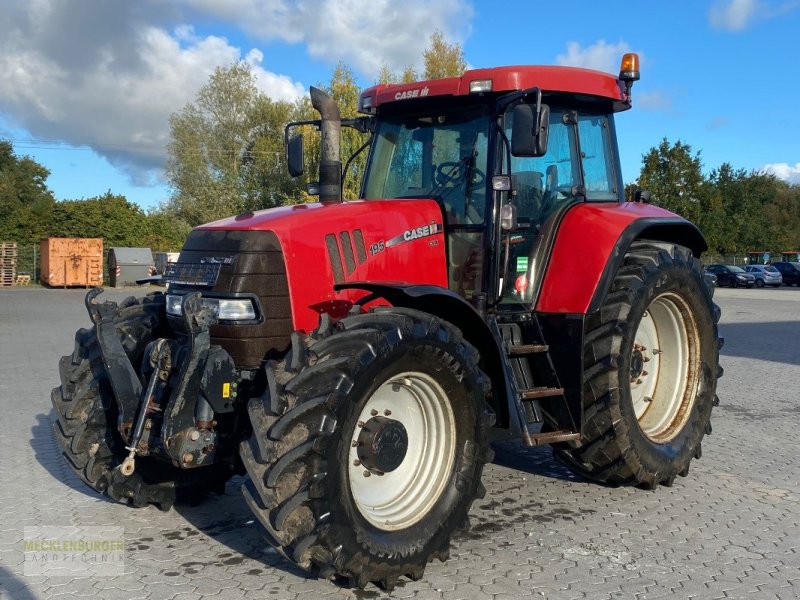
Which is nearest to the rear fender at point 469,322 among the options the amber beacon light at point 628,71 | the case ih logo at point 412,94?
the case ih logo at point 412,94

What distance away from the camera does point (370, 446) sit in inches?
160

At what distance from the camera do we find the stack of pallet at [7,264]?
36719mm

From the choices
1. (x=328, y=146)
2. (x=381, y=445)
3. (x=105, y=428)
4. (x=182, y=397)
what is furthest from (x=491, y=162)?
(x=105, y=428)

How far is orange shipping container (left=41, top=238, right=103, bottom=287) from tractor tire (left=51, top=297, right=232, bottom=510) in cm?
3269

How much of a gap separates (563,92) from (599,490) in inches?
110

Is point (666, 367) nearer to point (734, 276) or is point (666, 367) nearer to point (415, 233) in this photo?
point (415, 233)

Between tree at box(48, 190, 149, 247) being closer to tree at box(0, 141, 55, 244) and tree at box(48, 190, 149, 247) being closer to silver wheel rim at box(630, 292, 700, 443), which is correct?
tree at box(0, 141, 55, 244)

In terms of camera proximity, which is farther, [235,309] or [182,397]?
[235,309]

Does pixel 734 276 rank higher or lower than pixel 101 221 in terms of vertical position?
lower

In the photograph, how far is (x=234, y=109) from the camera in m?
45.7

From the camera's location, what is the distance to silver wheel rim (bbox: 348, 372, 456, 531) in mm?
4203

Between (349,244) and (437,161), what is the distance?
114cm

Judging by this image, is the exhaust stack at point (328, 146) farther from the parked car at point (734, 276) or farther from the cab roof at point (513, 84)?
the parked car at point (734, 276)

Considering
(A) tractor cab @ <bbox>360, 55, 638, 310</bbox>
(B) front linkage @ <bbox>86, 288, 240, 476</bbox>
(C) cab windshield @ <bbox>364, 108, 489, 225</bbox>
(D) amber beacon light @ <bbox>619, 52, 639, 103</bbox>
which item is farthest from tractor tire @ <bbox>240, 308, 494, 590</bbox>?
(D) amber beacon light @ <bbox>619, 52, 639, 103</bbox>
